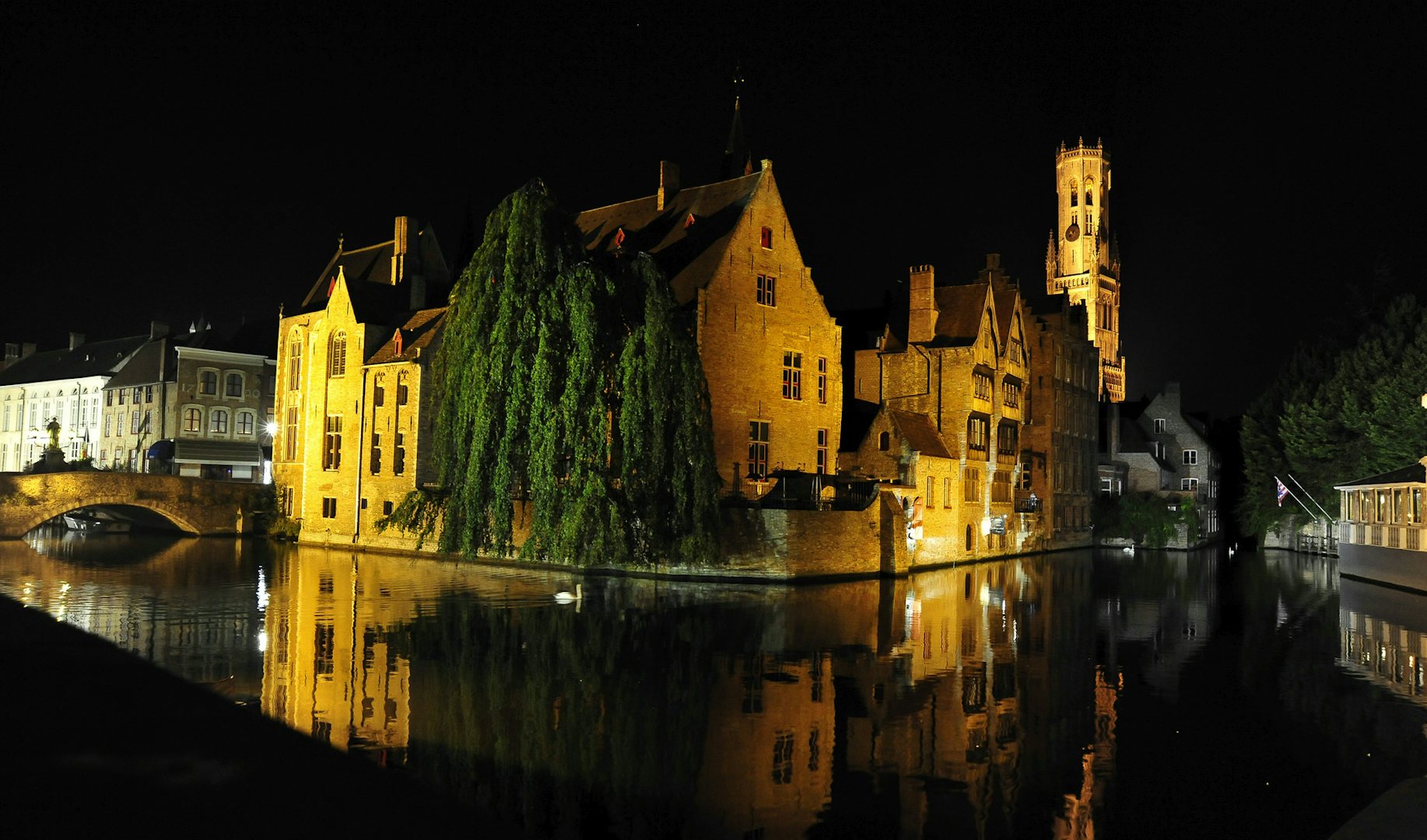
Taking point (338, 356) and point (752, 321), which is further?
point (338, 356)

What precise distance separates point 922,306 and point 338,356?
2592 cm

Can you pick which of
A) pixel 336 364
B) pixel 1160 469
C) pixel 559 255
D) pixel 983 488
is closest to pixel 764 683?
pixel 559 255

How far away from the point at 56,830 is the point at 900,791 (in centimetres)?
668

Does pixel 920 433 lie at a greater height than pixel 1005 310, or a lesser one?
lesser

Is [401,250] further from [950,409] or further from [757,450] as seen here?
[950,409]

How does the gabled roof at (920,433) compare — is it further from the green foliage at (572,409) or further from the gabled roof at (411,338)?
the gabled roof at (411,338)

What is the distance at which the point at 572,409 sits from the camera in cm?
2969

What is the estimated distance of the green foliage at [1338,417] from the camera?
144 ft

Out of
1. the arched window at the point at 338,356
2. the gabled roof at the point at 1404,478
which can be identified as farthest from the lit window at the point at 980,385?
the arched window at the point at 338,356

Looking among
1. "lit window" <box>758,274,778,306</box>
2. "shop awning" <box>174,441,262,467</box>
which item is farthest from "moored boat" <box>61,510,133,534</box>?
"lit window" <box>758,274,778,306</box>

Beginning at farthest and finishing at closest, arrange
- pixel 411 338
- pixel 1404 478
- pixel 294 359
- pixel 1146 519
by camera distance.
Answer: pixel 1146 519
pixel 294 359
pixel 411 338
pixel 1404 478

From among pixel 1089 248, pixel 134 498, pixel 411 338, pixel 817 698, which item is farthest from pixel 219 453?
pixel 1089 248

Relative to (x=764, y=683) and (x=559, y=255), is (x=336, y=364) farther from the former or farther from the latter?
(x=764, y=683)

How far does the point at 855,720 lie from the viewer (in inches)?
496
